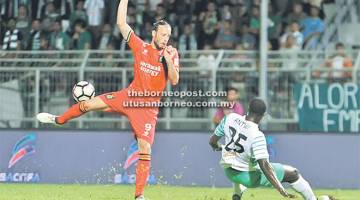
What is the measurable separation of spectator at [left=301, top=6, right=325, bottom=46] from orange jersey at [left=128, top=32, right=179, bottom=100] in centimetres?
813

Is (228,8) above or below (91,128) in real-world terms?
above

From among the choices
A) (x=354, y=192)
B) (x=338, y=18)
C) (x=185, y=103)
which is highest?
(x=338, y=18)

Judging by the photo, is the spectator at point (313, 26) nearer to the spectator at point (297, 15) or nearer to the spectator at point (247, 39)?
the spectator at point (297, 15)

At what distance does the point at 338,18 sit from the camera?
21.7 m

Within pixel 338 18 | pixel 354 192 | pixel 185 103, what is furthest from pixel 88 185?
pixel 338 18

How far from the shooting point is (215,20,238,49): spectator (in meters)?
21.0

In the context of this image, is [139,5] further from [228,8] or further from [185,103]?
[185,103]

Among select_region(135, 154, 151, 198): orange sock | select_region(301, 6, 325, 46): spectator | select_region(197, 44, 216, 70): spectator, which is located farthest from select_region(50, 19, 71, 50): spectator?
select_region(135, 154, 151, 198): orange sock

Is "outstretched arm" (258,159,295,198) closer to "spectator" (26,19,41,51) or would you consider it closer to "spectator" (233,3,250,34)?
"spectator" (233,3,250,34)

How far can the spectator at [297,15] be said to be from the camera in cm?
2144

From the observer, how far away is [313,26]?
21188 mm

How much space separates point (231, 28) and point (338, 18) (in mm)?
2302

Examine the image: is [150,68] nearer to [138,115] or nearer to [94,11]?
[138,115]

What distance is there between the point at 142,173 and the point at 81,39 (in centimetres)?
935
